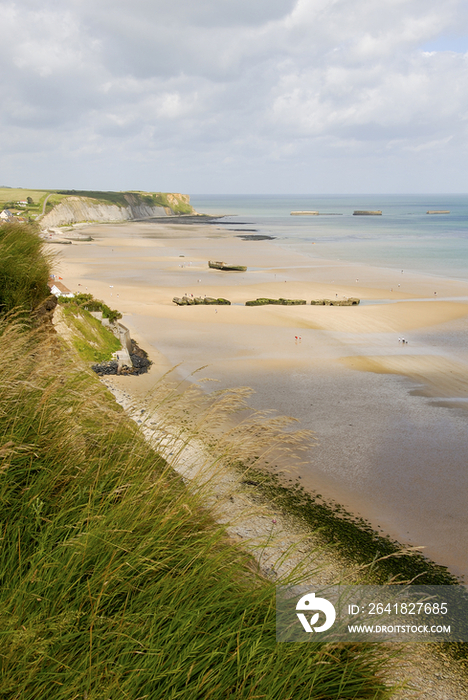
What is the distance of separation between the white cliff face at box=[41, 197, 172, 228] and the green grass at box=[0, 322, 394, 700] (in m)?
106

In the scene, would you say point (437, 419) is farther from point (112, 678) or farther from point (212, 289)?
point (212, 289)

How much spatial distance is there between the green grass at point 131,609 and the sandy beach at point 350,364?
2224 millimetres

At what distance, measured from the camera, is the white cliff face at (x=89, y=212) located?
377 feet

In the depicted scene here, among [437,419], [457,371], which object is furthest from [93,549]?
[457,371]

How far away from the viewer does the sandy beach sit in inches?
470

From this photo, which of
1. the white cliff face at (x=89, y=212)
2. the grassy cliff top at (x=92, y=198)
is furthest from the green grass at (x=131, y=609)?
the grassy cliff top at (x=92, y=198)

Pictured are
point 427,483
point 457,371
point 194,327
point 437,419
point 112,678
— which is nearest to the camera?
point 112,678

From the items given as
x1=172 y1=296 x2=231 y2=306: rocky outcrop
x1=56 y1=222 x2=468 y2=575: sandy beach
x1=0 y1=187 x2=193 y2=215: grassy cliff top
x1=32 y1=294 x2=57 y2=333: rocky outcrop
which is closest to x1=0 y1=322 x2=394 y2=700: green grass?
x1=56 y1=222 x2=468 y2=575: sandy beach

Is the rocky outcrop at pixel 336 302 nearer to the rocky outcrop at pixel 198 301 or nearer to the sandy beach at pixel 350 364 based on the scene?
the sandy beach at pixel 350 364

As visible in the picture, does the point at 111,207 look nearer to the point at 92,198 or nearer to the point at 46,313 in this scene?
the point at 92,198

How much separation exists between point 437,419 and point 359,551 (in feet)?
26.2

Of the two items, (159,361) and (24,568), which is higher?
(24,568)

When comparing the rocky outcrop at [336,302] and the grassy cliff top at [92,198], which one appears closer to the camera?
the rocky outcrop at [336,302]

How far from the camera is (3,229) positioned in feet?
41.7
